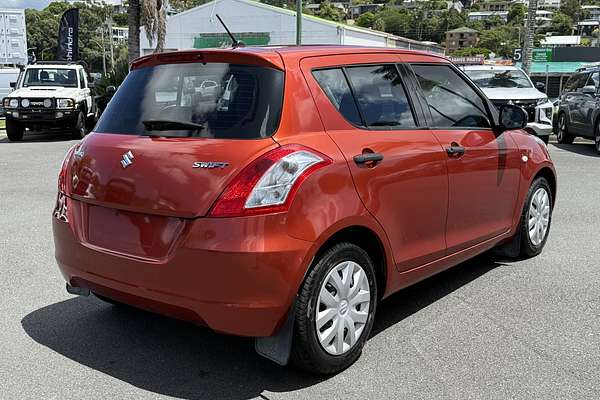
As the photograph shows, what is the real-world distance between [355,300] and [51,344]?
74.1 inches

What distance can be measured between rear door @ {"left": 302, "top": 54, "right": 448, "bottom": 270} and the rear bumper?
26.0 inches

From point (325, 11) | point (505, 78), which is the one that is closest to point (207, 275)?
point (505, 78)

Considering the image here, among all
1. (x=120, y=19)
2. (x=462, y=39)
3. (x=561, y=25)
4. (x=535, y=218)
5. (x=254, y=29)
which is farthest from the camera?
(x=561, y=25)

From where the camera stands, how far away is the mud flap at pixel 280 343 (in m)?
3.29

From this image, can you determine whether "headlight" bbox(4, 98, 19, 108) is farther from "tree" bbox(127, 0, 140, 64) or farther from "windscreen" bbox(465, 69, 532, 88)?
"windscreen" bbox(465, 69, 532, 88)

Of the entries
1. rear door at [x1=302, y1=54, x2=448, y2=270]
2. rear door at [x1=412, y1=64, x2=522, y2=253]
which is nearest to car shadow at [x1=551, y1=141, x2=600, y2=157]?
rear door at [x1=412, y1=64, x2=522, y2=253]

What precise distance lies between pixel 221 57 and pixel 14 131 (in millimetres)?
14393

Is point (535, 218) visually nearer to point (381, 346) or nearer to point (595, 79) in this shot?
point (381, 346)

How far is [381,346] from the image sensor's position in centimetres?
396

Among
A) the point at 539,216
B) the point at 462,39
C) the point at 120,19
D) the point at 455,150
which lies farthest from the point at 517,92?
the point at 462,39

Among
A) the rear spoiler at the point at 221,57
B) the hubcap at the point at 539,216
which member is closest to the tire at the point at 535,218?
the hubcap at the point at 539,216

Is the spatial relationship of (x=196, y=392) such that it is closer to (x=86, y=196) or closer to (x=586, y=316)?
(x=86, y=196)

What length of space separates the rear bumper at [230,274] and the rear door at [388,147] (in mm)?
661

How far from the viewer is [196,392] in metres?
Result: 3.38
